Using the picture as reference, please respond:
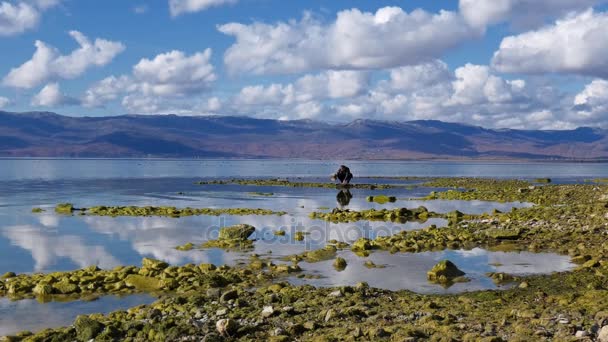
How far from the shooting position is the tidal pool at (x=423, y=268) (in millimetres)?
19672

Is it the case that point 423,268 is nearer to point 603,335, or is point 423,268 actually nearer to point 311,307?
point 311,307

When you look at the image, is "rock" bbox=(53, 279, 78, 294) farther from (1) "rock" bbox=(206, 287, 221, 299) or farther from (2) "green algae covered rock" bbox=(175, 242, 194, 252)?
(2) "green algae covered rock" bbox=(175, 242, 194, 252)

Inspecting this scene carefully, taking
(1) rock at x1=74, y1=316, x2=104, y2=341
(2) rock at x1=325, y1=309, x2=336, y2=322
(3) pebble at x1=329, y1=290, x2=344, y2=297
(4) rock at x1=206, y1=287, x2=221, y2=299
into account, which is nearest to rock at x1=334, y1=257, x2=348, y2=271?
(3) pebble at x1=329, y1=290, x2=344, y2=297

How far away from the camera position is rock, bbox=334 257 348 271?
2298 centimetres

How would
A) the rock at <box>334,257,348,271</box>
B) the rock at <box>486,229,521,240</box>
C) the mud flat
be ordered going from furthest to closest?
1. the rock at <box>486,229,521,240</box>
2. the rock at <box>334,257,348,271</box>
3. the mud flat

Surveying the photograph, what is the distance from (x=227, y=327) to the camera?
44.5 ft

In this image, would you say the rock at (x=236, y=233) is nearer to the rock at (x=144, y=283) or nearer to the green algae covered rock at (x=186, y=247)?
the green algae covered rock at (x=186, y=247)

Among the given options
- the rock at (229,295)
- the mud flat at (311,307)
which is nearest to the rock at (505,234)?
the mud flat at (311,307)

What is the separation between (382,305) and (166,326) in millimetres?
5580

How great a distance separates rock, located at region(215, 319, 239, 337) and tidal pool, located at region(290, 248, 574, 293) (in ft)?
21.1

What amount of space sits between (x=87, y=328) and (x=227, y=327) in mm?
3323

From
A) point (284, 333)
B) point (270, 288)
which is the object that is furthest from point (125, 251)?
point (284, 333)

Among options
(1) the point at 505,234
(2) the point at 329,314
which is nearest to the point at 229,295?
(2) the point at 329,314

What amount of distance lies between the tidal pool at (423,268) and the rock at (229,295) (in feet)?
11.4
